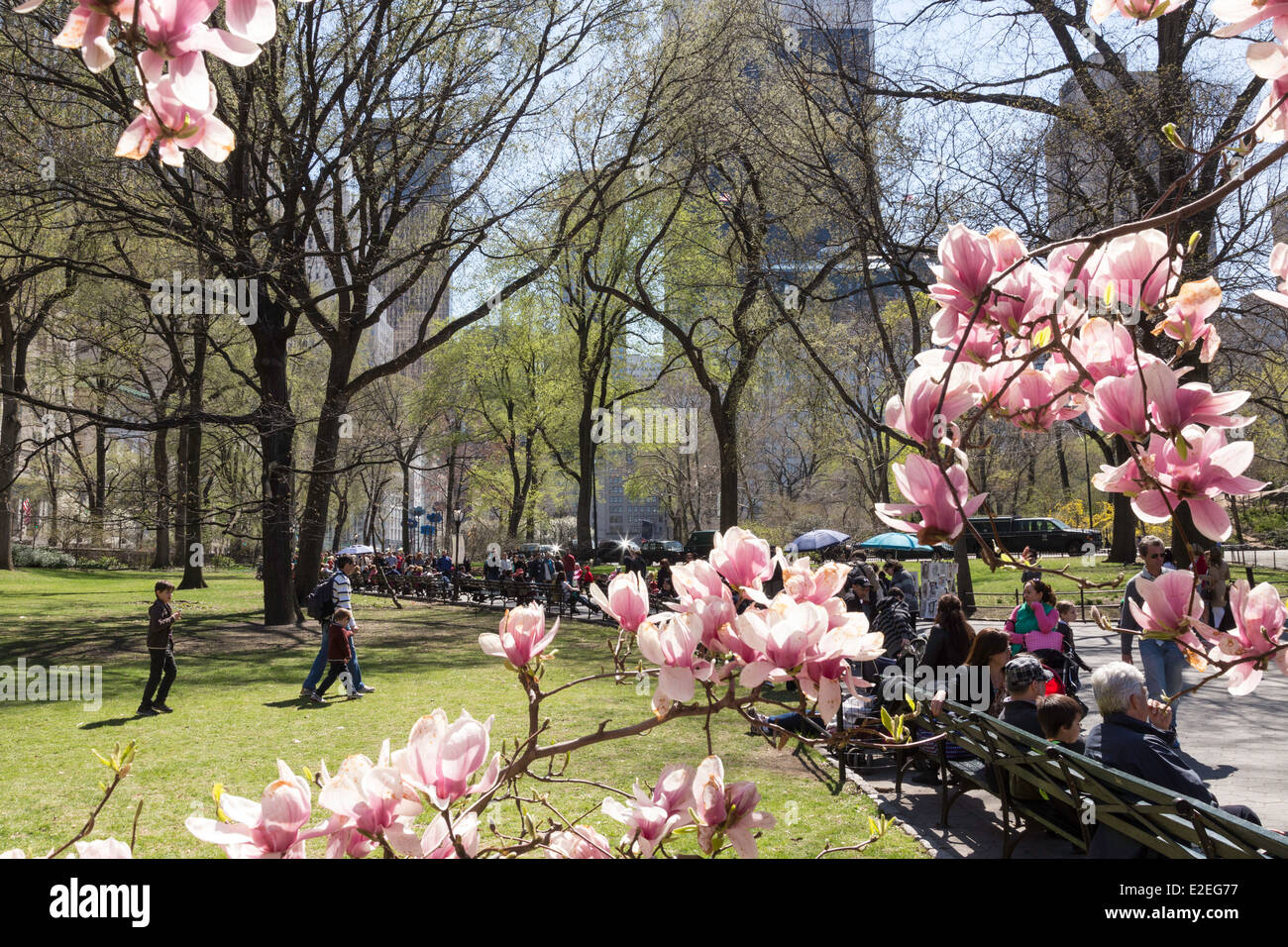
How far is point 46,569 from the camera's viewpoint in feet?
111

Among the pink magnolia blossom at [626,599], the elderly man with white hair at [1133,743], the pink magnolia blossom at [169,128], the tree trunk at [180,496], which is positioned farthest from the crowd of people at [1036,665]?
the tree trunk at [180,496]

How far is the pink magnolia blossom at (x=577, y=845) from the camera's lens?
1354mm

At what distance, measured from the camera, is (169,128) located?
1151mm

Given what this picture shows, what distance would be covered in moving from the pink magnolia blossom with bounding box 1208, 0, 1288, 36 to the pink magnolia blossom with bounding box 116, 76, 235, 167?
4.03 feet

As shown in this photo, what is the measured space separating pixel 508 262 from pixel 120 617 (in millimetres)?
15021

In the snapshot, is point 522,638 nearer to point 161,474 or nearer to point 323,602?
point 323,602

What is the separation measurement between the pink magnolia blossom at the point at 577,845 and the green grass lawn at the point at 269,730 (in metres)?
0.36

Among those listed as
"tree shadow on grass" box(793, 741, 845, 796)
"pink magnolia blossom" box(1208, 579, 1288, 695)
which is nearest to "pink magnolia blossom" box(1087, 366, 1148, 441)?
"pink magnolia blossom" box(1208, 579, 1288, 695)

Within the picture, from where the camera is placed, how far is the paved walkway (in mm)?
5904

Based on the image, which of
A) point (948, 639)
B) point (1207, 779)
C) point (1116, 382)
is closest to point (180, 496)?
point (948, 639)

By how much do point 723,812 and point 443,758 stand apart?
0.43 meters

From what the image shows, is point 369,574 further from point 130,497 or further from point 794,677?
point 794,677

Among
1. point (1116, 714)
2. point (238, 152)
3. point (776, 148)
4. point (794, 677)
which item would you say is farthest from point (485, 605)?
point (794, 677)
